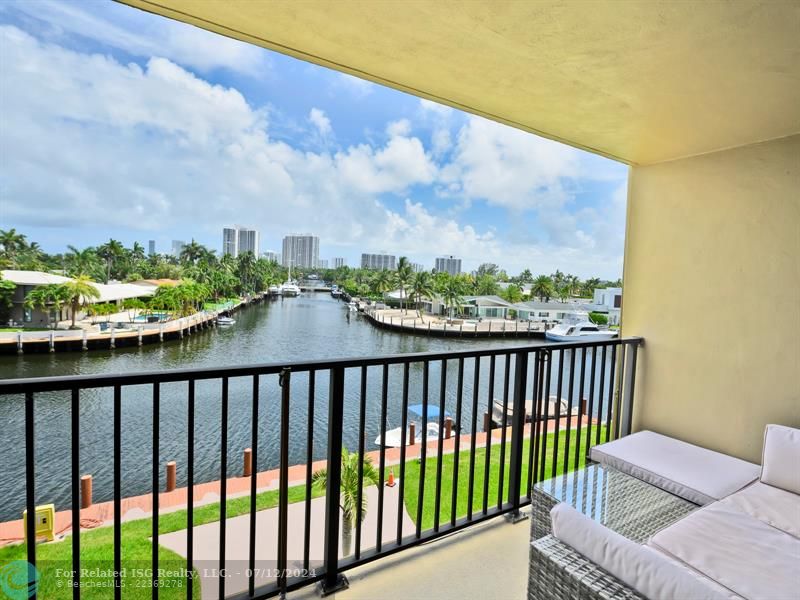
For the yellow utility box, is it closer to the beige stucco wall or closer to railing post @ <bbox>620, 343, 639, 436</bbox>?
railing post @ <bbox>620, 343, 639, 436</bbox>

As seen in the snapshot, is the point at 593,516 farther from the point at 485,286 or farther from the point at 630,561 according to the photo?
the point at 485,286

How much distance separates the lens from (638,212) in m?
2.96

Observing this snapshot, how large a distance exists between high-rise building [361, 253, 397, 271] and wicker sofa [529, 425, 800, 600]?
29881 millimetres

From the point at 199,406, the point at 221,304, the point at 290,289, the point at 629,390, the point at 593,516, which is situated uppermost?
the point at 290,289

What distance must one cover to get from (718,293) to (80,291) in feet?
48.4

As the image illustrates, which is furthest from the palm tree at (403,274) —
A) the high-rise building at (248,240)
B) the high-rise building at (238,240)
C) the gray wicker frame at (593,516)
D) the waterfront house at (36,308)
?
the gray wicker frame at (593,516)

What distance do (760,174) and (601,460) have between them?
1.85m

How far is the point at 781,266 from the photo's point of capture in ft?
7.48

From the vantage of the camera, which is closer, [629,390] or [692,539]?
[692,539]

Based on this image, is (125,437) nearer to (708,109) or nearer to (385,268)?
→ (708,109)

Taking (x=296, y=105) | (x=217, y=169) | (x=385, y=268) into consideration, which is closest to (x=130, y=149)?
A: (x=217, y=169)

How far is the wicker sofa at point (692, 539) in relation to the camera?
0.99 metres

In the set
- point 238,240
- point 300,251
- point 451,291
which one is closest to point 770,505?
point 451,291

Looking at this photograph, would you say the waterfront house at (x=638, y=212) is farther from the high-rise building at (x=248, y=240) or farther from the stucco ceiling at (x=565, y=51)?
the high-rise building at (x=248, y=240)
